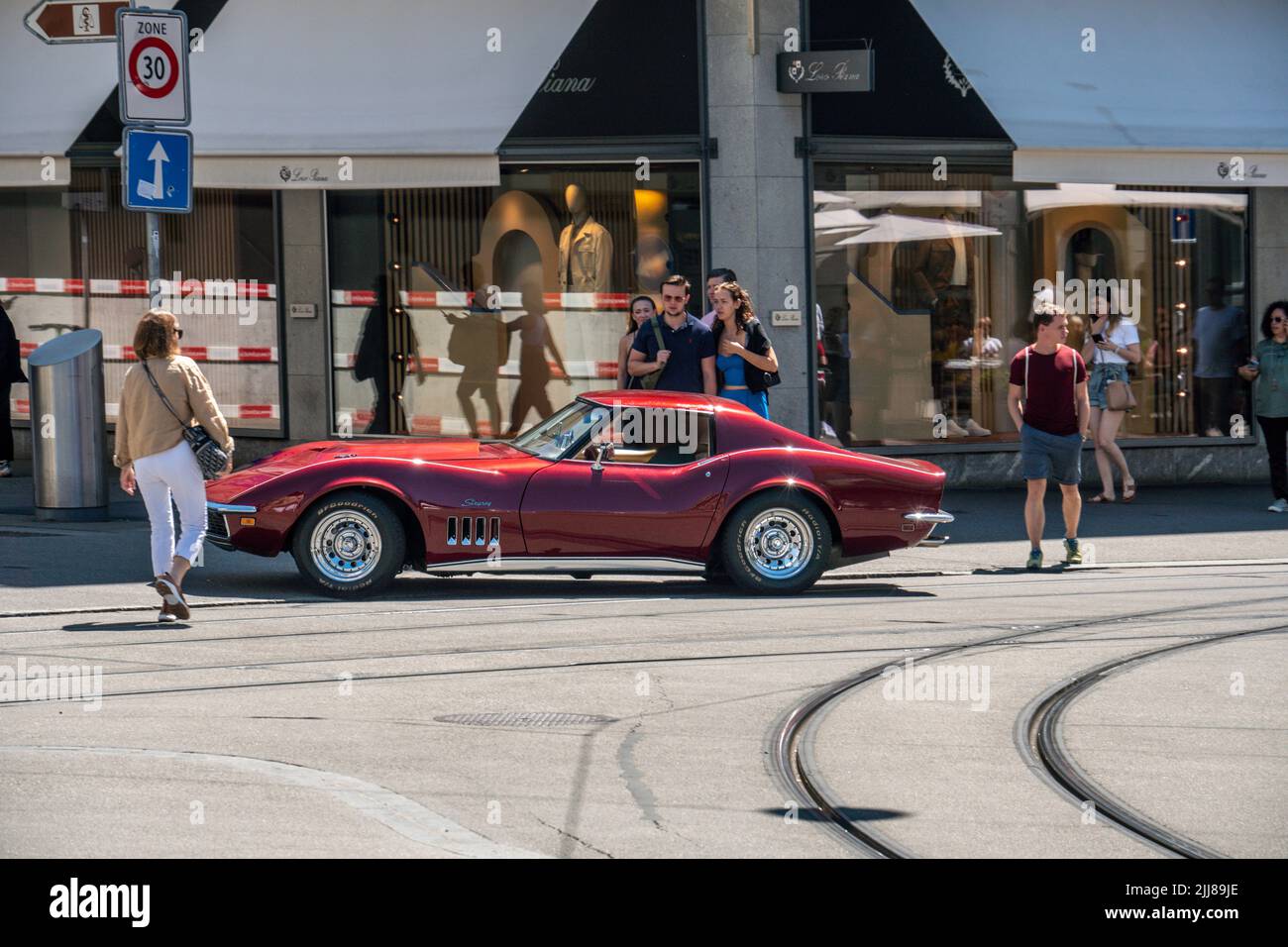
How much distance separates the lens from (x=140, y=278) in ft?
61.6

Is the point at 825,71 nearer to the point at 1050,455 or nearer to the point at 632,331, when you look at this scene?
the point at 632,331

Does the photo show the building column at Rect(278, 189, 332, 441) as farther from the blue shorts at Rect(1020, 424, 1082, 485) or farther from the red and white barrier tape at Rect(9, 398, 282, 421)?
the blue shorts at Rect(1020, 424, 1082, 485)

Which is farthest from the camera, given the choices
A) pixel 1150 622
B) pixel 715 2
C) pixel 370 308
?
pixel 370 308

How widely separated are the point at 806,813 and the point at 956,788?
0.65m

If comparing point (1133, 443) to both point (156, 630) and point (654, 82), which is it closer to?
point (654, 82)

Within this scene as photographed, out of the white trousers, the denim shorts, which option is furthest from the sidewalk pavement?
the denim shorts

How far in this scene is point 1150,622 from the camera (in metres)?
10.3

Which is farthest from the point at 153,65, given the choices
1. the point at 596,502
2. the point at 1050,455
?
the point at 1050,455

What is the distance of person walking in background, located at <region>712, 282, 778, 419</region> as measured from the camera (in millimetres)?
13055

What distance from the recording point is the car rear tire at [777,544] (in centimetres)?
1141

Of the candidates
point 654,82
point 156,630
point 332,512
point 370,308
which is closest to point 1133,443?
point 654,82

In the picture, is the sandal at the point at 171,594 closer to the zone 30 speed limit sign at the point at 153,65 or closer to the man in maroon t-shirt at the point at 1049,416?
the zone 30 speed limit sign at the point at 153,65

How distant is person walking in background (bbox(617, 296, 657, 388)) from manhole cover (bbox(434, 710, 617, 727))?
240 inches

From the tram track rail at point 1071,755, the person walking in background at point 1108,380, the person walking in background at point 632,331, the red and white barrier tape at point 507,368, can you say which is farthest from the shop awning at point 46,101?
the tram track rail at point 1071,755
